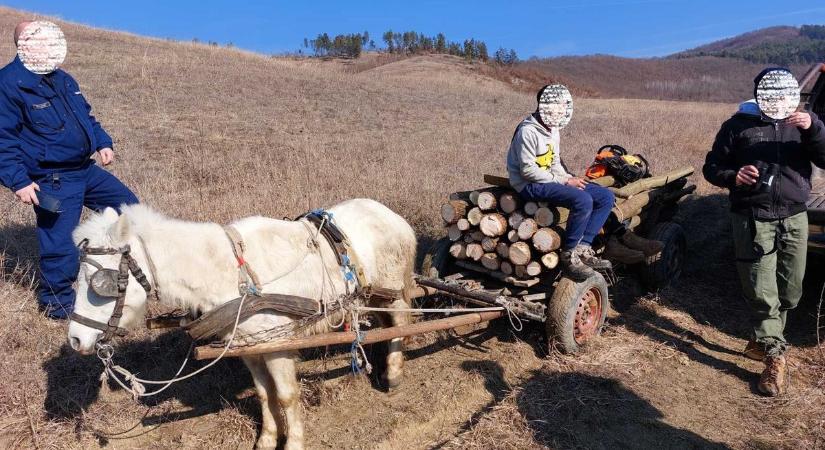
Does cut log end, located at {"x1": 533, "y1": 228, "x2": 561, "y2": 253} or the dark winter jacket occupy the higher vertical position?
the dark winter jacket

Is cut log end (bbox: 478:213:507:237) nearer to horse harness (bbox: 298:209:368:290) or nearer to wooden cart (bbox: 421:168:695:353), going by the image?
wooden cart (bbox: 421:168:695:353)

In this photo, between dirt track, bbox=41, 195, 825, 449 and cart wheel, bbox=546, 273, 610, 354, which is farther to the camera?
cart wheel, bbox=546, 273, 610, 354

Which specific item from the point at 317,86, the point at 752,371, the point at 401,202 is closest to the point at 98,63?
the point at 317,86

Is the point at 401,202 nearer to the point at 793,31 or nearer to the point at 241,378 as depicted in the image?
the point at 241,378

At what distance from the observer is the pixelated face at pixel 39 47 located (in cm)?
411

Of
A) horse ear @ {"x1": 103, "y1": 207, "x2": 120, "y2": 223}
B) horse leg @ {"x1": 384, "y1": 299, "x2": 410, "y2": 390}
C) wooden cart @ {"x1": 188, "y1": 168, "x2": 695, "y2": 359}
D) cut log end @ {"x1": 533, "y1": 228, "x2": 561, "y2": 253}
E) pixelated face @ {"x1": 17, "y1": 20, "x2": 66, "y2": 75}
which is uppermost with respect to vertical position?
pixelated face @ {"x1": 17, "y1": 20, "x2": 66, "y2": 75}

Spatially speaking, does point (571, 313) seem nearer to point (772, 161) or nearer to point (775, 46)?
point (772, 161)

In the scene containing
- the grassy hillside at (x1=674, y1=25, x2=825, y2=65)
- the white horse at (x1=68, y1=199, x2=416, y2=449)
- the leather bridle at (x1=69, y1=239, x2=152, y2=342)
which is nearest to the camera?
the leather bridle at (x1=69, y1=239, x2=152, y2=342)

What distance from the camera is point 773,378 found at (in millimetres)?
4090

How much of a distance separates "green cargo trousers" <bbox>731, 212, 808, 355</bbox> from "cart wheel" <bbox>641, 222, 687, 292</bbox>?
57.2 inches

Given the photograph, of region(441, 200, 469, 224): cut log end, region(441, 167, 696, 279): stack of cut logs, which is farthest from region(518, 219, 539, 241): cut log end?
region(441, 200, 469, 224): cut log end

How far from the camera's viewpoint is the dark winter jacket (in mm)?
4012

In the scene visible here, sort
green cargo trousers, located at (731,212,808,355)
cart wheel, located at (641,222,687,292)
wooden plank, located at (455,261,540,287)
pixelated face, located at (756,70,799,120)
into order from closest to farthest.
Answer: pixelated face, located at (756,70,799,120)
green cargo trousers, located at (731,212,808,355)
wooden plank, located at (455,261,540,287)
cart wheel, located at (641,222,687,292)

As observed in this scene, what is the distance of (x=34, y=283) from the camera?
5086 millimetres
